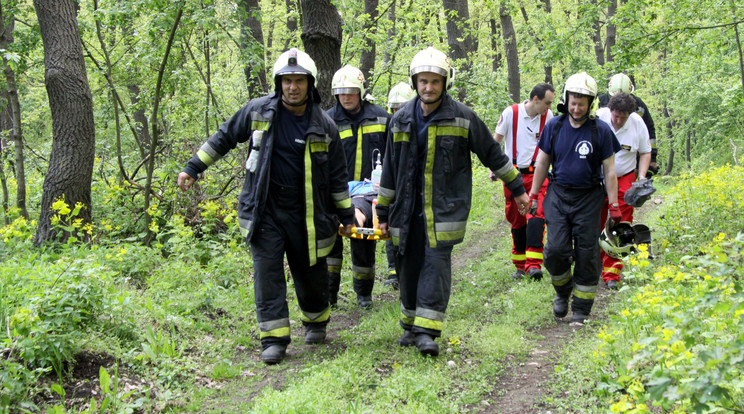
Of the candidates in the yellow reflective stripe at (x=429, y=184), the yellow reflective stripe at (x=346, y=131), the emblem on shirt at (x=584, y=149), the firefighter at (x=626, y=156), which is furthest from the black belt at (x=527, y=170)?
the yellow reflective stripe at (x=429, y=184)

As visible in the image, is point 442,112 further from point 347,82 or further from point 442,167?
point 347,82

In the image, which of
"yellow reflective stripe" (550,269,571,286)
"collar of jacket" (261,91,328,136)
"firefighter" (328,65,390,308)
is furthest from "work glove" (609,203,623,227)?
"collar of jacket" (261,91,328,136)

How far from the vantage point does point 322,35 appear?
7551 mm

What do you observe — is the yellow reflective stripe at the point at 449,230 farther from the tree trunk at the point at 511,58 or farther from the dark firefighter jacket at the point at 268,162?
the tree trunk at the point at 511,58

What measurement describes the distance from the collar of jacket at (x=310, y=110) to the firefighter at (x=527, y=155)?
10.2ft

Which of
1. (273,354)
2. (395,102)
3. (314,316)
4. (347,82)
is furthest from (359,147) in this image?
(273,354)

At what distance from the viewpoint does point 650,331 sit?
4.09m

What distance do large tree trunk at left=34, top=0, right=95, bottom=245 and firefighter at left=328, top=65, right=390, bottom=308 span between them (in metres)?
3.68

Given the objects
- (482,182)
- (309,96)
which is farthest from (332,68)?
(482,182)

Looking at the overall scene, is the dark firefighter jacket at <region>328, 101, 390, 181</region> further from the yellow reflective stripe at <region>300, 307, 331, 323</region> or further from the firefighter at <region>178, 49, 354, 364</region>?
the yellow reflective stripe at <region>300, 307, 331, 323</region>

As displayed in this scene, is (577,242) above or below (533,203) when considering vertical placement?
below

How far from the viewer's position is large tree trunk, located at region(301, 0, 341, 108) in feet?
24.4

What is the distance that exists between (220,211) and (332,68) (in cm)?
316

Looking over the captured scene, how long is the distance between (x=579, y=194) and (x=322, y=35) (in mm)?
3770
